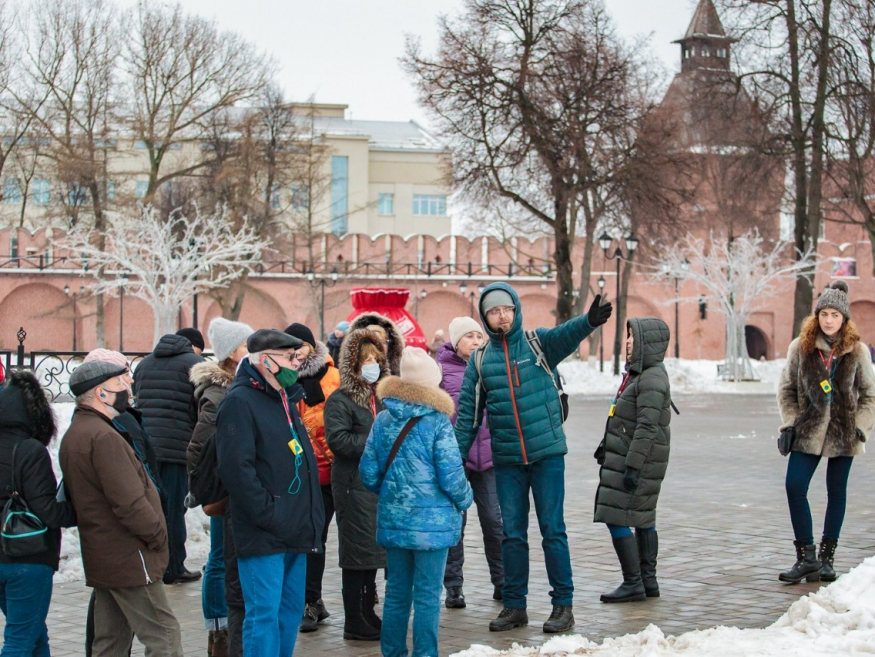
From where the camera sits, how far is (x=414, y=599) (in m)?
5.62

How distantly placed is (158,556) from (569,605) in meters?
2.45

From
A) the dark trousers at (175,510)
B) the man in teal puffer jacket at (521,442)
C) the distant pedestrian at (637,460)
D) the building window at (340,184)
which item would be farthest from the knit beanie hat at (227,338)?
the building window at (340,184)

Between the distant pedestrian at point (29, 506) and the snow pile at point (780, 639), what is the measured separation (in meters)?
1.91

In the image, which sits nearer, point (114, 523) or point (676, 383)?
point (114, 523)

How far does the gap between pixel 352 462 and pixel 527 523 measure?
1.03 m

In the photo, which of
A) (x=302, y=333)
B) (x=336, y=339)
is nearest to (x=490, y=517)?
(x=302, y=333)

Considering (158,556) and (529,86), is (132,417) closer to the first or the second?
(158,556)

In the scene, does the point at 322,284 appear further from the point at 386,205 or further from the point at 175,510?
the point at 175,510

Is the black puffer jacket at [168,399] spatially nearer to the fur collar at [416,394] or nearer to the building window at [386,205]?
the fur collar at [416,394]

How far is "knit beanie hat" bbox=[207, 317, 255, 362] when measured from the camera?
21.5ft

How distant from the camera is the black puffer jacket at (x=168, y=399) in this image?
8.10 metres

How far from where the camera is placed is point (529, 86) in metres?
32.5

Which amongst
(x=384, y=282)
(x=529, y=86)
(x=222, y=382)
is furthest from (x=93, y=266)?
(x=222, y=382)

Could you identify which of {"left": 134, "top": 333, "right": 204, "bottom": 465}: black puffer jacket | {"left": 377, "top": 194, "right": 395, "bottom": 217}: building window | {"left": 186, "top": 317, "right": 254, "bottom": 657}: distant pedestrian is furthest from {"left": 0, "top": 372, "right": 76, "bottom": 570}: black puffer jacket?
{"left": 377, "top": 194, "right": 395, "bottom": 217}: building window
